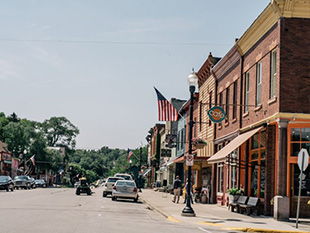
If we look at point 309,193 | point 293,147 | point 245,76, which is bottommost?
point 309,193

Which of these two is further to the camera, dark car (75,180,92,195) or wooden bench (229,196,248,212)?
dark car (75,180,92,195)

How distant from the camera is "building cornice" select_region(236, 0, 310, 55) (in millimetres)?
20047

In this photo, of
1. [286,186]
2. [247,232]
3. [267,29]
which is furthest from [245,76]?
[247,232]

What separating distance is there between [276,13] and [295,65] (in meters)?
2.33

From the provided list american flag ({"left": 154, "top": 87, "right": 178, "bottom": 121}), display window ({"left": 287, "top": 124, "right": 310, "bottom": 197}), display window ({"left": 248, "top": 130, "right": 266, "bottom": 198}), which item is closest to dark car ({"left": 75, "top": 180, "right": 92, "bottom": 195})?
american flag ({"left": 154, "top": 87, "right": 178, "bottom": 121})

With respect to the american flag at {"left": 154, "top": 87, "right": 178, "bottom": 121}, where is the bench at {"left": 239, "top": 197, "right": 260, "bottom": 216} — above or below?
below

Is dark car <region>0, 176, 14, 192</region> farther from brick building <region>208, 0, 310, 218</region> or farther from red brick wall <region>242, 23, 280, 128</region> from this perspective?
red brick wall <region>242, 23, 280, 128</region>

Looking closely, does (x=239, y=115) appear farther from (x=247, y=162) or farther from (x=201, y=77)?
(x=201, y=77)

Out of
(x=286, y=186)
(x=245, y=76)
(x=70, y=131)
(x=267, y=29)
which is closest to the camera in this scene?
(x=286, y=186)

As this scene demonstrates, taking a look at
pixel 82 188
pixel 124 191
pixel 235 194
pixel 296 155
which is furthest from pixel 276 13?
pixel 82 188

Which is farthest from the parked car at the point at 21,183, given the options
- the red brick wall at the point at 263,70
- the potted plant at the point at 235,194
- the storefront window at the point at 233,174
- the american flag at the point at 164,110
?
the red brick wall at the point at 263,70

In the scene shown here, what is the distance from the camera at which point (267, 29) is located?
2192 cm

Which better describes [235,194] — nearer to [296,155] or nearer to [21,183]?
[296,155]

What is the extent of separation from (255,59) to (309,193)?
6.90m
